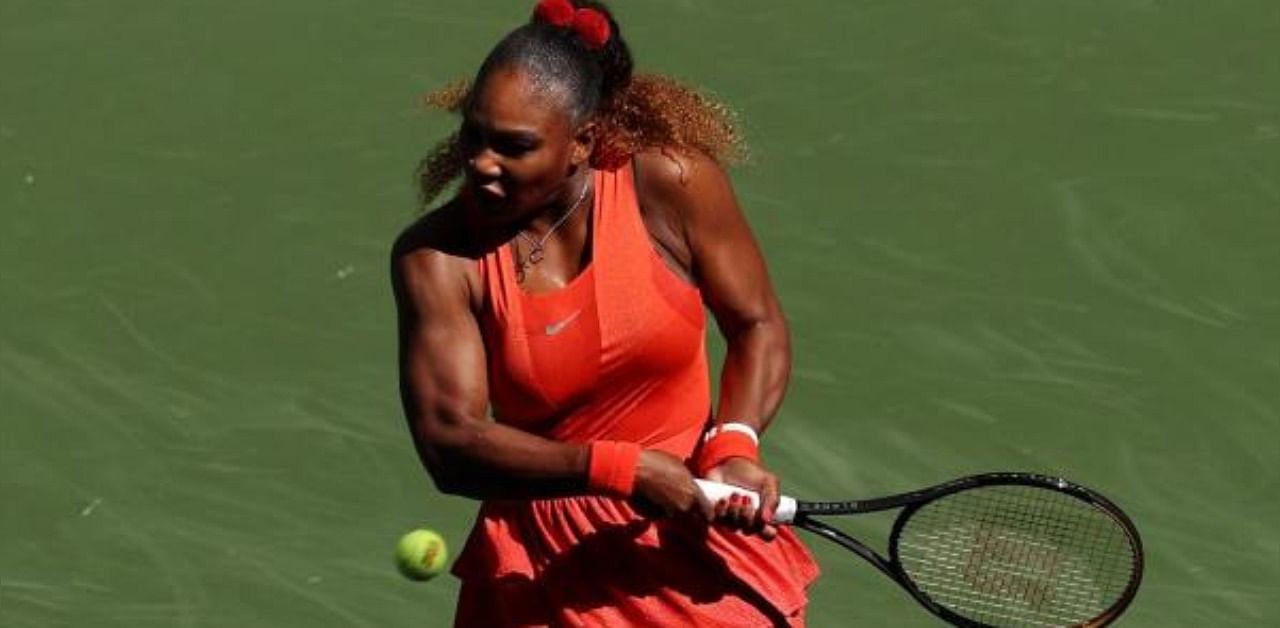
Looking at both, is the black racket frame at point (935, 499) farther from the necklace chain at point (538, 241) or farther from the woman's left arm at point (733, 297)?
the necklace chain at point (538, 241)

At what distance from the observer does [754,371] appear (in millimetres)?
5934

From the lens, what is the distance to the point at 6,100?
951 cm

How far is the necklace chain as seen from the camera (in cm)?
575

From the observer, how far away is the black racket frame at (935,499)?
5.96 metres

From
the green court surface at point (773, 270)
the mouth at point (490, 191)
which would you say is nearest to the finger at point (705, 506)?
the mouth at point (490, 191)

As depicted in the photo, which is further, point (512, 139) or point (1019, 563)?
point (1019, 563)

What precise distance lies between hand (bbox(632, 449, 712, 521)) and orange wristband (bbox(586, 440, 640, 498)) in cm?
1

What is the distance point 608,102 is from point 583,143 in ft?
0.43

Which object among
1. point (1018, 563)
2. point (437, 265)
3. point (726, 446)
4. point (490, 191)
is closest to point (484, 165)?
point (490, 191)

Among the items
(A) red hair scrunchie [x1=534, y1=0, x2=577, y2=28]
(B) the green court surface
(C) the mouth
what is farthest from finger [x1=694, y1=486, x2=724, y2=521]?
(B) the green court surface

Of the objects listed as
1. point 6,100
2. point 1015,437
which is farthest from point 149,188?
point 1015,437

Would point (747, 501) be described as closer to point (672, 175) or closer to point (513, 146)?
point (672, 175)

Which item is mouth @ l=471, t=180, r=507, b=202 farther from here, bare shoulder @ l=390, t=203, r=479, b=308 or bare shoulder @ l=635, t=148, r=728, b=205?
bare shoulder @ l=635, t=148, r=728, b=205

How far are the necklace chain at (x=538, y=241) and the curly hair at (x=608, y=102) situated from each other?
0.20ft
